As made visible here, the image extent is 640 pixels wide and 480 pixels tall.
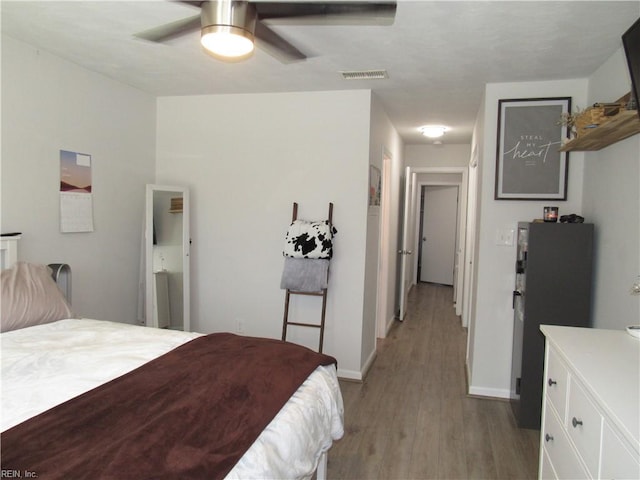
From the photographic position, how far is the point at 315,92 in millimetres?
3572

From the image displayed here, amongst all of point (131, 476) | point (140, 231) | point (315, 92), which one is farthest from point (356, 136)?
point (131, 476)

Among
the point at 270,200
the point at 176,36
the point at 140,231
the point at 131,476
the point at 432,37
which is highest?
the point at 432,37

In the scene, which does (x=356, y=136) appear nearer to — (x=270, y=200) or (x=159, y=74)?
(x=270, y=200)

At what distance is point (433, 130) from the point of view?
4.93 m

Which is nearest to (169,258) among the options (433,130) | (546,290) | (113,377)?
(113,377)

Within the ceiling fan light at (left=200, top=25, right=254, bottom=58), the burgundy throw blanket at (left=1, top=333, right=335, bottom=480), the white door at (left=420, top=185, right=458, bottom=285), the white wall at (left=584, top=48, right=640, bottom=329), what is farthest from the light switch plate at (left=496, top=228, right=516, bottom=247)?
the white door at (left=420, top=185, right=458, bottom=285)

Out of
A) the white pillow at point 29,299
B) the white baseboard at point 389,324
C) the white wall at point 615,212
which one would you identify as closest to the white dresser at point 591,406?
the white wall at point 615,212

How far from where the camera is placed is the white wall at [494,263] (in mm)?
3186

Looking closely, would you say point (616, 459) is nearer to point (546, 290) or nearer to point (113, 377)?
point (113, 377)

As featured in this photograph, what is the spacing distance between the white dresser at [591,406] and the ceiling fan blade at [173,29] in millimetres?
1996

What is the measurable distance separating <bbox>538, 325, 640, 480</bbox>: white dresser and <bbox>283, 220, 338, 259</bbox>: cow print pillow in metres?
1.84

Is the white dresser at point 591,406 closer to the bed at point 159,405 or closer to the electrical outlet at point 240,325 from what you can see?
the bed at point 159,405

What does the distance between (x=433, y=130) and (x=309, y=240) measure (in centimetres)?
244

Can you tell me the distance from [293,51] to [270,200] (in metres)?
1.79
